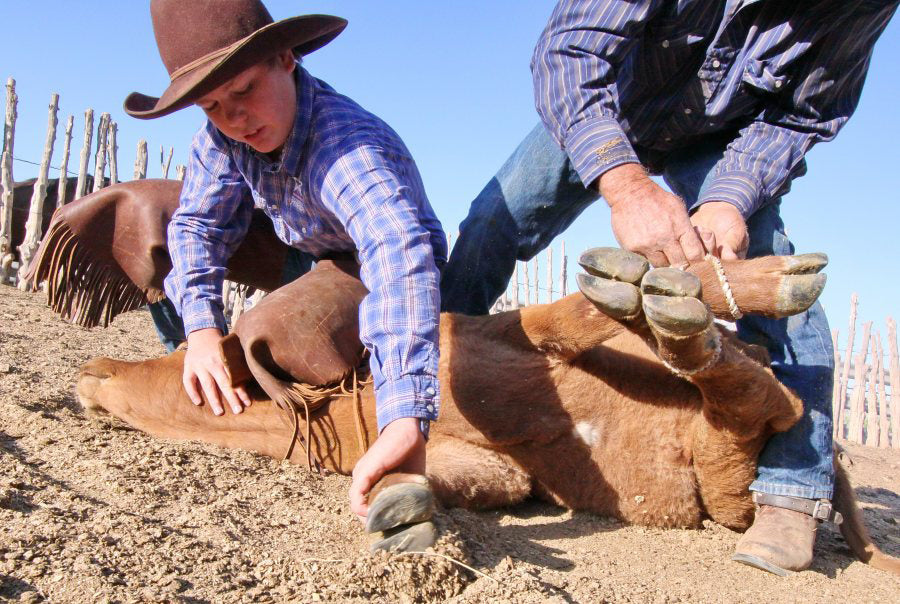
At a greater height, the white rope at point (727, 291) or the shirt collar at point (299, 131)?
the shirt collar at point (299, 131)

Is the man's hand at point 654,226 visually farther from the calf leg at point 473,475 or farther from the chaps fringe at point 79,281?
the chaps fringe at point 79,281

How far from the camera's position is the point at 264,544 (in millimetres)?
1698

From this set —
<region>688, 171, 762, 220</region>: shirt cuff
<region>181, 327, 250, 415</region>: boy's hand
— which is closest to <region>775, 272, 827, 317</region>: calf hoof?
<region>688, 171, 762, 220</region>: shirt cuff

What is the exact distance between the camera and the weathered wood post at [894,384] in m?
11.2

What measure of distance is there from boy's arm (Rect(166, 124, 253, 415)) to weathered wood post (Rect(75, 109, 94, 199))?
32.4 ft

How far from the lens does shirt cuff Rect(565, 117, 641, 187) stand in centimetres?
211

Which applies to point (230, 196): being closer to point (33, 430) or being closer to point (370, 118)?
point (370, 118)

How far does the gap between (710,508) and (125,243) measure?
9.20ft

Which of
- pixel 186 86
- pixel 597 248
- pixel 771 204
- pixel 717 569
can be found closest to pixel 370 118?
pixel 186 86

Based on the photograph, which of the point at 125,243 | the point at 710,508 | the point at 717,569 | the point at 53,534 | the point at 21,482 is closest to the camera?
the point at 53,534

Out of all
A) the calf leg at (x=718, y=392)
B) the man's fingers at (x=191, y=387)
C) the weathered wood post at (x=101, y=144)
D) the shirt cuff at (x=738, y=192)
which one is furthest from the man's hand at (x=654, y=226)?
the weathered wood post at (x=101, y=144)

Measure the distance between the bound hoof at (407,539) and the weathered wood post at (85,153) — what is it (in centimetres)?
1163

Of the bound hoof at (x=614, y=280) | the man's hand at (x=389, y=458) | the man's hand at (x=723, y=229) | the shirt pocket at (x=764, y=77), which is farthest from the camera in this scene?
the shirt pocket at (x=764, y=77)

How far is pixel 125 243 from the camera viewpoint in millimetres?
3477
